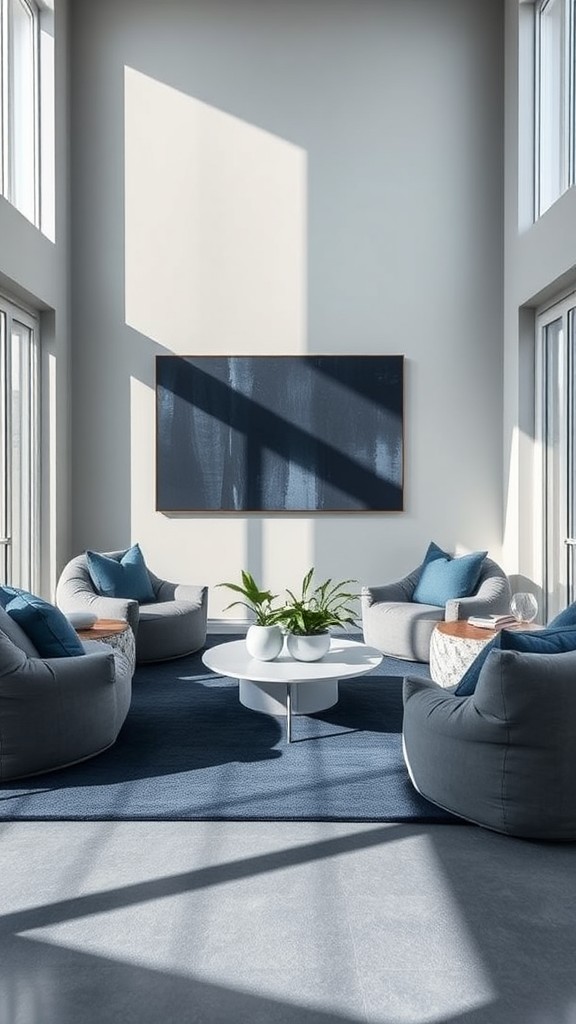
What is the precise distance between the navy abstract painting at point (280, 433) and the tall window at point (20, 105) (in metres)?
1.65

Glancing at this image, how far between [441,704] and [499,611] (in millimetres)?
2563

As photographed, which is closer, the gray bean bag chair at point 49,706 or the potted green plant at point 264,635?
the gray bean bag chair at point 49,706

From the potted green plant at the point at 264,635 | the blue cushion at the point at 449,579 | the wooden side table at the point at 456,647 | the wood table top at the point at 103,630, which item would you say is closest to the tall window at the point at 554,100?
the blue cushion at the point at 449,579

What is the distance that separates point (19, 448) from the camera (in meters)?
6.06

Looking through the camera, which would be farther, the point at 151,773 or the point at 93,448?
the point at 93,448

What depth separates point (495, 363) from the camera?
689 centimetres

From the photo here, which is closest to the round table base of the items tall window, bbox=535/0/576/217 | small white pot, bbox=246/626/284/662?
small white pot, bbox=246/626/284/662

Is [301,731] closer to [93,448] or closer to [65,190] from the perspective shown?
[93,448]

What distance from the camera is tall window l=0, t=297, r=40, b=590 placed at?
570cm

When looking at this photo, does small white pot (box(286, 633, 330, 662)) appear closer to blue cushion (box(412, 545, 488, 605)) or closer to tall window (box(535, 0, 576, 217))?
blue cushion (box(412, 545, 488, 605))

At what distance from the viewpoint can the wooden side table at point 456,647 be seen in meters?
4.39

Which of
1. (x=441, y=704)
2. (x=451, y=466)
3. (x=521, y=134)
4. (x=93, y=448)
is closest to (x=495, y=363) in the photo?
(x=451, y=466)

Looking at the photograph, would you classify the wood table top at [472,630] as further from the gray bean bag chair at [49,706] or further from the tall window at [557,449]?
the gray bean bag chair at [49,706]

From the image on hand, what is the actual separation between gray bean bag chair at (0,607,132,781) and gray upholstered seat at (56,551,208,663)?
1.66m
